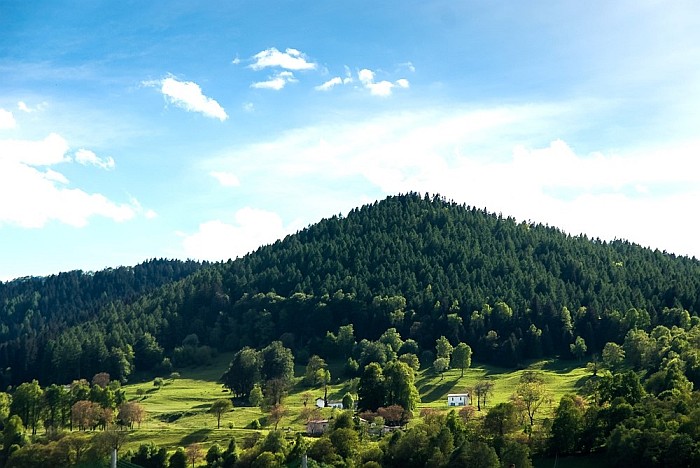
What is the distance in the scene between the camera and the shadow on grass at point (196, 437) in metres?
112

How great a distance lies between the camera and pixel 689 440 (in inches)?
3189

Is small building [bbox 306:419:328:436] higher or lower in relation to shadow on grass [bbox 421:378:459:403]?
lower

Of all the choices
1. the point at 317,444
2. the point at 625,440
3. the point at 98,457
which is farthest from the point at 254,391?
the point at 625,440

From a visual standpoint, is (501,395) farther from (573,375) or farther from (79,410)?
(79,410)

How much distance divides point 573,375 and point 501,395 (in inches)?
972

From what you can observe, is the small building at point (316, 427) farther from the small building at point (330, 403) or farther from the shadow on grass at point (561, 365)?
the shadow on grass at point (561, 365)

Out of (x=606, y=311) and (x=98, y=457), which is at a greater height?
(x=606, y=311)

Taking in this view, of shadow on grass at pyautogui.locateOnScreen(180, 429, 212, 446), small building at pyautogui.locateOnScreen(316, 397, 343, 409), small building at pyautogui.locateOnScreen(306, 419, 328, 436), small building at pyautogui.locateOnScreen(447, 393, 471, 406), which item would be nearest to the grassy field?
shadow on grass at pyautogui.locateOnScreen(180, 429, 212, 446)

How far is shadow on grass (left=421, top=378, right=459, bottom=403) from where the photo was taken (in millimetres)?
156363

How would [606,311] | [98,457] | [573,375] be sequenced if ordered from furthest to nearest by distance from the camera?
[606,311] → [573,375] → [98,457]

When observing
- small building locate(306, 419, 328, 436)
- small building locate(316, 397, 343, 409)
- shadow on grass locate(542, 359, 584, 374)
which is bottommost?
small building locate(306, 419, 328, 436)

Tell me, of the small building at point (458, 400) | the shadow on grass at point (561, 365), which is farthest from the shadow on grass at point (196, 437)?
the shadow on grass at point (561, 365)

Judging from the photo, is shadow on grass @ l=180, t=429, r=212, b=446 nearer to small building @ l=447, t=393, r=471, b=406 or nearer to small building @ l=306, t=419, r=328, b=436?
small building @ l=306, t=419, r=328, b=436

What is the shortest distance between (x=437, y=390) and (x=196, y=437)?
66298 mm
